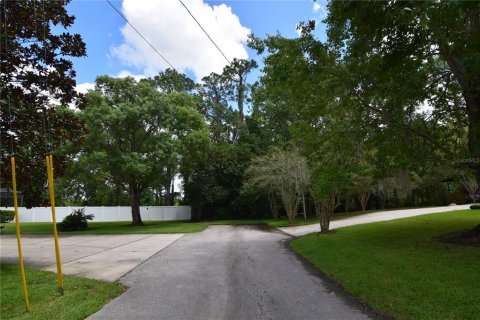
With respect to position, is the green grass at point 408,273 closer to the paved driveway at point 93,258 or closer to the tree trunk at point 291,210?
the paved driveway at point 93,258

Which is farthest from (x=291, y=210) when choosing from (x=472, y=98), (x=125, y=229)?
(x=472, y=98)

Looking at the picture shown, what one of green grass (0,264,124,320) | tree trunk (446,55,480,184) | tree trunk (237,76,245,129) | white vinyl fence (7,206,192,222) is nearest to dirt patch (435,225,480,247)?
tree trunk (446,55,480,184)

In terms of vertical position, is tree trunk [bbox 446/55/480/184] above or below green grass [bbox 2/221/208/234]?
above

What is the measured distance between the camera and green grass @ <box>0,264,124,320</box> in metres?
5.75

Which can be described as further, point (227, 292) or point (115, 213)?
point (115, 213)

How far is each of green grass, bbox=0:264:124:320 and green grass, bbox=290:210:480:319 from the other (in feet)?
14.4

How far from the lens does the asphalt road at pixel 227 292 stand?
579 centimetres

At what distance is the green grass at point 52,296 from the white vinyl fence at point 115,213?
31241 millimetres

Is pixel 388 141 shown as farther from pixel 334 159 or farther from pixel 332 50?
pixel 332 50

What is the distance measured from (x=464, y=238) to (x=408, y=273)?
4112 mm

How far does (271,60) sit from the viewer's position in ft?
34.1

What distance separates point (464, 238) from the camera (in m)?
10.5

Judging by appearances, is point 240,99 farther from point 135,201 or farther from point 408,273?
point 408,273

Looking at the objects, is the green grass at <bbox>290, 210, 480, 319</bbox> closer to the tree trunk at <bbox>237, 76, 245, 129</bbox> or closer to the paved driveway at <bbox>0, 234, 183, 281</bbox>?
the paved driveway at <bbox>0, 234, 183, 281</bbox>
